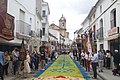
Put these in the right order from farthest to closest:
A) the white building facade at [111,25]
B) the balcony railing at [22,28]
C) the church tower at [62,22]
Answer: the church tower at [62,22] < the balcony railing at [22,28] < the white building facade at [111,25]

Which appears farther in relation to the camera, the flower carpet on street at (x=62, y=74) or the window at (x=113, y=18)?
the window at (x=113, y=18)

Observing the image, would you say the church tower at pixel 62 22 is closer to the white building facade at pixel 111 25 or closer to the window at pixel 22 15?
the white building facade at pixel 111 25

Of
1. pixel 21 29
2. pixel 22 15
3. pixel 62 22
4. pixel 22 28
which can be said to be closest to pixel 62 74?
pixel 21 29

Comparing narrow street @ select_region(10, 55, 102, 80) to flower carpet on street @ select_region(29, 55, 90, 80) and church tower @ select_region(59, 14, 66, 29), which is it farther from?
church tower @ select_region(59, 14, 66, 29)

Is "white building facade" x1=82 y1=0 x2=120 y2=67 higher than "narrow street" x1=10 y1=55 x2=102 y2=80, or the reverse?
"white building facade" x1=82 y1=0 x2=120 y2=67

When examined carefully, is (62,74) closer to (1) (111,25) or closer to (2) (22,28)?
(2) (22,28)

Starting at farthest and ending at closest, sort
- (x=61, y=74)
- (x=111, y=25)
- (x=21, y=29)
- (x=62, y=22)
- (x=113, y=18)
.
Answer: (x=62, y=22), (x=111, y=25), (x=21, y=29), (x=113, y=18), (x=61, y=74)

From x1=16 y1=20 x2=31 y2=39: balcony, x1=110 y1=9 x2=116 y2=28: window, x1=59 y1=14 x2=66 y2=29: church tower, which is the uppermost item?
x1=59 y1=14 x2=66 y2=29: church tower

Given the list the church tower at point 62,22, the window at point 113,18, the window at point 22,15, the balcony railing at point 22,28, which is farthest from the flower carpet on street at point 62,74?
the church tower at point 62,22

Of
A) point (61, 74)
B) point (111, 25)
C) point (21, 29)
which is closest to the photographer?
point (61, 74)

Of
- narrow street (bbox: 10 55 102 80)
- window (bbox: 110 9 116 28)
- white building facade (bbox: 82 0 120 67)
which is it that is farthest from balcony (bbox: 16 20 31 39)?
window (bbox: 110 9 116 28)

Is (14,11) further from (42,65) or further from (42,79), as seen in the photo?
(42,79)

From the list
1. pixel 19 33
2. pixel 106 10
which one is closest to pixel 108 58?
pixel 106 10

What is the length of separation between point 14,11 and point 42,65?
631 centimetres
